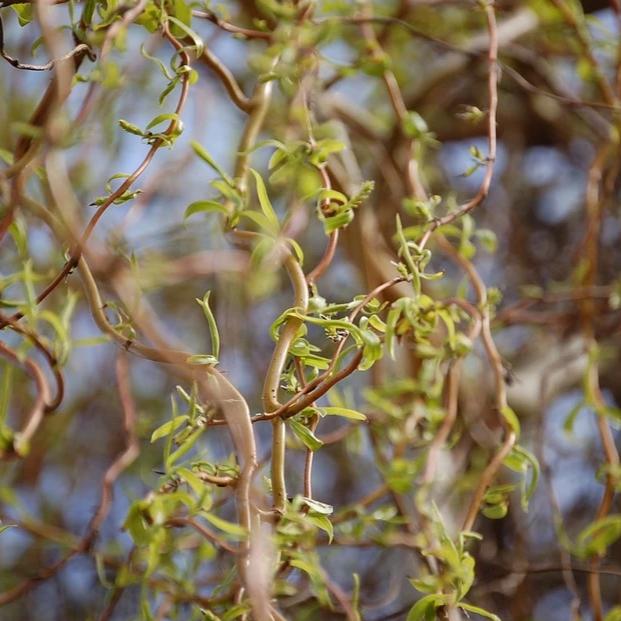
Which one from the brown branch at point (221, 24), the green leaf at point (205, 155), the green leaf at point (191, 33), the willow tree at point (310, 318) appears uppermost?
the green leaf at point (191, 33)

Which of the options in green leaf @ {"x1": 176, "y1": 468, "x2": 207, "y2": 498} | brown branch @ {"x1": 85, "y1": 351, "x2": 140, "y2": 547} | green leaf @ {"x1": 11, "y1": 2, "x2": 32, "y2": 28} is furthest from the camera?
brown branch @ {"x1": 85, "y1": 351, "x2": 140, "y2": 547}

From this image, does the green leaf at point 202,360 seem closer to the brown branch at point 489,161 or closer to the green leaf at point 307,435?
the green leaf at point 307,435

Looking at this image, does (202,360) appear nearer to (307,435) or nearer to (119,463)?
(307,435)

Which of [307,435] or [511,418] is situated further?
[511,418]

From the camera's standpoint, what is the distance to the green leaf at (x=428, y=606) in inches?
18.6

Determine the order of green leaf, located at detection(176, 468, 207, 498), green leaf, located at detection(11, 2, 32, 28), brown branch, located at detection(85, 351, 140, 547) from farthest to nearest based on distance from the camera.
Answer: brown branch, located at detection(85, 351, 140, 547), green leaf, located at detection(11, 2, 32, 28), green leaf, located at detection(176, 468, 207, 498)

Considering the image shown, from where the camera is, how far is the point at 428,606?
0.48 metres

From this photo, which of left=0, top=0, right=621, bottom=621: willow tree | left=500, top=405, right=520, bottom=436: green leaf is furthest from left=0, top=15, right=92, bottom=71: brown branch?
left=500, top=405, right=520, bottom=436: green leaf

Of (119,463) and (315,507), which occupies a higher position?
(315,507)

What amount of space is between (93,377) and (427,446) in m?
0.69

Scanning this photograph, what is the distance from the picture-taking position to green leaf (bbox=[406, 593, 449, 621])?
472 mm

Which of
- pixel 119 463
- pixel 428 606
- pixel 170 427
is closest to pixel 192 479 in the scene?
pixel 170 427

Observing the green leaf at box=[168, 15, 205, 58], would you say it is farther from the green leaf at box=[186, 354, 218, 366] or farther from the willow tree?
the green leaf at box=[186, 354, 218, 366]

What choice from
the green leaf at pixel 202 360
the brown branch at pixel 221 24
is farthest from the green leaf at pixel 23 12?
the green leaf at pixel 202 360
